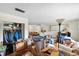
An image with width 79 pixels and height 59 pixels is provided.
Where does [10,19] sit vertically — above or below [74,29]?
above

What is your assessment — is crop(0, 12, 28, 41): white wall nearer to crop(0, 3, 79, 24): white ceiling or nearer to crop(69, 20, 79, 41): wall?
crop(0, 3, 79, 24): white ceiling

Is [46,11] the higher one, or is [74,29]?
[46,11]

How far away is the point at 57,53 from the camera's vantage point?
5.95 ft

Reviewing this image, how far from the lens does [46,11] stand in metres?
1.80

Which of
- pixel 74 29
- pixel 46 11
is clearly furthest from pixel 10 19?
pixel 74 29

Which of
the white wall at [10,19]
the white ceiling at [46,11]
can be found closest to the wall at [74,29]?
the white ceiling at [46,11]

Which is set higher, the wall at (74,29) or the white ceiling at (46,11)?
the white ceiling at (46,11)

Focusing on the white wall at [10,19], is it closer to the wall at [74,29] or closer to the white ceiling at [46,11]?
the white ceiling at [46,11]

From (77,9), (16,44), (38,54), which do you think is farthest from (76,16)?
(16,44)

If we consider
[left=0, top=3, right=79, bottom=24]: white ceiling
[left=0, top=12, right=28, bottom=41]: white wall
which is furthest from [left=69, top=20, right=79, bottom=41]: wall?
[left=0, top=12, right=28, bottom=41]: white wall

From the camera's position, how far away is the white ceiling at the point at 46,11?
1790mm

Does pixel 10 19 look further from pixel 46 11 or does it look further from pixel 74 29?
pixel 74 29

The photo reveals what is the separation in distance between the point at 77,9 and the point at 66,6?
5.6 inches

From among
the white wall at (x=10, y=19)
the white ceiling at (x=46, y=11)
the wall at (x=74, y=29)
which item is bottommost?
the wall at (x=74, y=29)
